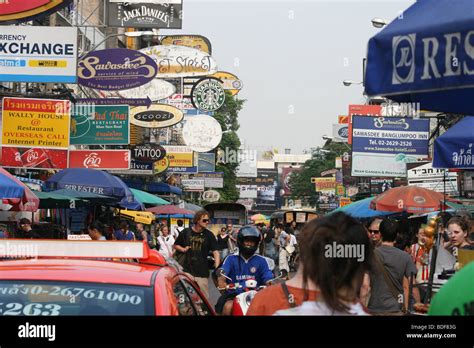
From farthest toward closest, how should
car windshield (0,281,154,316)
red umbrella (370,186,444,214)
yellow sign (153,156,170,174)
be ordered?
1. yellow sign (153,156,170,174)
2. red umbrella (370,186,444,214)
3. car windshield (0,281,154,316)

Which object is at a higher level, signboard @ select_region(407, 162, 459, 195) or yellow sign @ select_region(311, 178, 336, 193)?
signboard @ select_region(407, 162, 459, 195)

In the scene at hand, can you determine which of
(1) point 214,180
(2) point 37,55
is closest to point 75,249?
(2) point 37,55

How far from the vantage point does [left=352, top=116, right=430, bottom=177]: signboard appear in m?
31.5

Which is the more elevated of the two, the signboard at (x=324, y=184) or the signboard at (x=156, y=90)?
the signboard at (x=156, y=90)

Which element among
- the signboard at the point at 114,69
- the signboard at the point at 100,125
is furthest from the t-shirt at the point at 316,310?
the signboard at the point at 100,125

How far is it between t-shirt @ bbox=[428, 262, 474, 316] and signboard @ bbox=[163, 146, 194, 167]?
156ft

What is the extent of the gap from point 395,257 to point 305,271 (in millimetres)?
5026

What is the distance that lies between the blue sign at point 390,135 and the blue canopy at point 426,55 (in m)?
25.6

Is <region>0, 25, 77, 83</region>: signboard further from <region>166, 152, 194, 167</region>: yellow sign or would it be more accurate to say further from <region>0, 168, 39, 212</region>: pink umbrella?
<region>166, 152, 194, 167</region>: yellow sign

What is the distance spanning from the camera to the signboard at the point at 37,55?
65.2 ft

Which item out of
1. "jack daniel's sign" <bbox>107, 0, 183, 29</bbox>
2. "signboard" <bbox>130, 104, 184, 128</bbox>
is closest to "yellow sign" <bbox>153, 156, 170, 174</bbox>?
"signboard" <bbox>130, 104, 184, 128</bbox>

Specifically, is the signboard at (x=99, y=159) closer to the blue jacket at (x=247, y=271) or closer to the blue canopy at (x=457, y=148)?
the blue canopy at (x=457, y=148)
